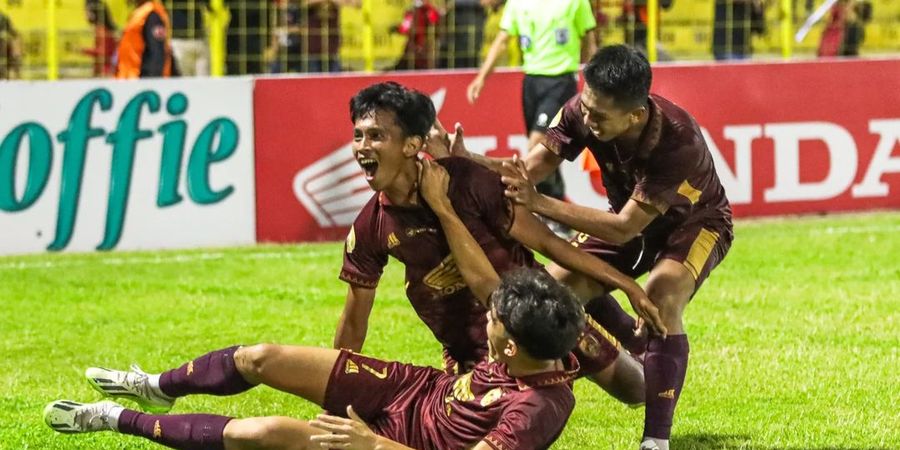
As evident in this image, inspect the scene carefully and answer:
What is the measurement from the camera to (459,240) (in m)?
6.95

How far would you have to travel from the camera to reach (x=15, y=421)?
8.37 metres

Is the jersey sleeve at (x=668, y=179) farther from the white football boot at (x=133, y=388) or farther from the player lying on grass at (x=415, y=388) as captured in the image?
the white football boot at (x=133, y=388)

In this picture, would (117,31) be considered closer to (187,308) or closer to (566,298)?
(187,308)

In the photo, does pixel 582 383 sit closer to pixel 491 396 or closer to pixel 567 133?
pixel 567 133

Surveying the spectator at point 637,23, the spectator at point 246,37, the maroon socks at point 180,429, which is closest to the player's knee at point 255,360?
the maroon socks at point 180,429

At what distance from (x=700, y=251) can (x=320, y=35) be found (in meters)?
9.11

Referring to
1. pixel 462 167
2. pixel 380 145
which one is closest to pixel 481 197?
pixel 462 167

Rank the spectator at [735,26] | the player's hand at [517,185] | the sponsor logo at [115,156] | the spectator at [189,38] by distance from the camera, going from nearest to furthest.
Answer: the player's hand at [517,185]
the sponsor logo at [115,156]
the spectator at [189,38]
the spectator at [735,26]

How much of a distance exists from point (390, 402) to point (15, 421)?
2.47 meters

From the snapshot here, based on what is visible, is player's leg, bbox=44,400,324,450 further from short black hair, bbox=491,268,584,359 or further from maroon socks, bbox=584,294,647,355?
maroon socks, bbox=584,294,647,355

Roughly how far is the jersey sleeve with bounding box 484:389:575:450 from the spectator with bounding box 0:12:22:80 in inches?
400

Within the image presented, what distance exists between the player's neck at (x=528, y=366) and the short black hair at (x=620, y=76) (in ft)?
4.83

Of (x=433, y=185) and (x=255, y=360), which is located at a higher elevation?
(x=433, y=185)

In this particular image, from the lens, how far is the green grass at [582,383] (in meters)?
8.31
